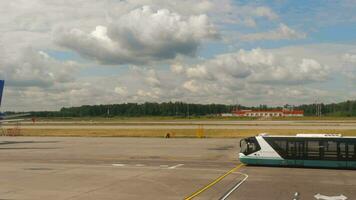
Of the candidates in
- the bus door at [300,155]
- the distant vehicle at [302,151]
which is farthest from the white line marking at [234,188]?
the bus door at [300,155]

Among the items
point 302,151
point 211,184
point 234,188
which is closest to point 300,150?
point 302,151

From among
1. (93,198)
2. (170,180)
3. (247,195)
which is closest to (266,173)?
(170,180)

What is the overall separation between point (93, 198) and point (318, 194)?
33.8 ft

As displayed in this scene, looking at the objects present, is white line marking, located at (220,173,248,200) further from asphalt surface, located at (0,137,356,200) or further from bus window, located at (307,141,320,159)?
bus window, located at (307,141,320,159)

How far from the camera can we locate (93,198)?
20.1 metres

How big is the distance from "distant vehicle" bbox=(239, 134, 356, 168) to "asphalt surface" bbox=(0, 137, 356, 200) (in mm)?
1040

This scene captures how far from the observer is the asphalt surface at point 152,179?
21.4 m

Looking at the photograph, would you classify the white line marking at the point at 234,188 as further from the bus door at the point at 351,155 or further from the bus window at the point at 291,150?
the bus door at the point at 351,155

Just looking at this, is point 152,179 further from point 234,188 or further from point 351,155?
point 351,155

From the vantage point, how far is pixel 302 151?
1305 inches

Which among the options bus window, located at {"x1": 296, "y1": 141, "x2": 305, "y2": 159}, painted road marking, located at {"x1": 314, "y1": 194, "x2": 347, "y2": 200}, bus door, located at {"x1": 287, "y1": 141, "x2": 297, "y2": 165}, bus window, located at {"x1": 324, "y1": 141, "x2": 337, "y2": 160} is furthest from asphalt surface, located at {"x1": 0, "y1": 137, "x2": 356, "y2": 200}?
bus window, located at {"x1": 324, "y1": 141, "x2": 337, "y2": 160}

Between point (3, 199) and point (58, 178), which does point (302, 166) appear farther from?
point (3, 199)

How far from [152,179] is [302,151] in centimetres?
1244

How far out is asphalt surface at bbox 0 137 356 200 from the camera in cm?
2142
